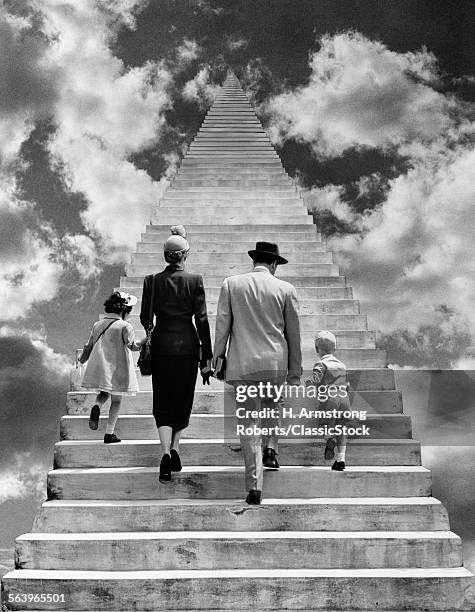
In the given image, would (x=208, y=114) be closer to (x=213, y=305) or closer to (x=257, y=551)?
(x=213, y=305)

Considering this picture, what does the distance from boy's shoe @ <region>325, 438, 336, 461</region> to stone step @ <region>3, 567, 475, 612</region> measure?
0.97m

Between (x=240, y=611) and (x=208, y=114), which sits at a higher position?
(x=208, y=114)

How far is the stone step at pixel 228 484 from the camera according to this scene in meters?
4.69

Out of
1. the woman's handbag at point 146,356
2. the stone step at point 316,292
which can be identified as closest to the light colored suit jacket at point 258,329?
the woman's handbag at point 146,356

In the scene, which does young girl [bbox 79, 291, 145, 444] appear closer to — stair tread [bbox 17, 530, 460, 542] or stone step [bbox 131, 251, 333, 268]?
stair tread [bbox 17, 530, 460, 542]

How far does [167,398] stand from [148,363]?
253mm

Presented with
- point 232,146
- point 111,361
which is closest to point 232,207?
point 232,146

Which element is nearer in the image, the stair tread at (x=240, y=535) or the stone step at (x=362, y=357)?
the stair tread at (x=240, y=535)

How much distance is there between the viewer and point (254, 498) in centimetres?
442

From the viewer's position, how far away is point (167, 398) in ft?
14.8

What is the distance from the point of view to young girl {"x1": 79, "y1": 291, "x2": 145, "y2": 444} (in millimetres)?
5180

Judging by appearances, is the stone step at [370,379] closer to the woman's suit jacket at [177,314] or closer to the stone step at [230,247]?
the woman's suit jacket at [177,314]

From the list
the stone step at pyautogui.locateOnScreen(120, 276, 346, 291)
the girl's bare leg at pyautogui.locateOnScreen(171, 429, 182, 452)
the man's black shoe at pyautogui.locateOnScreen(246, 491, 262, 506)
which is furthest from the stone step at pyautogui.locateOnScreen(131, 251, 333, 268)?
the man's black shoe at pyautogui.locateOnScreen(246, 491, 262, 506)

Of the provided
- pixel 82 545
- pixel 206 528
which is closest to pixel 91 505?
pixel 82 545
